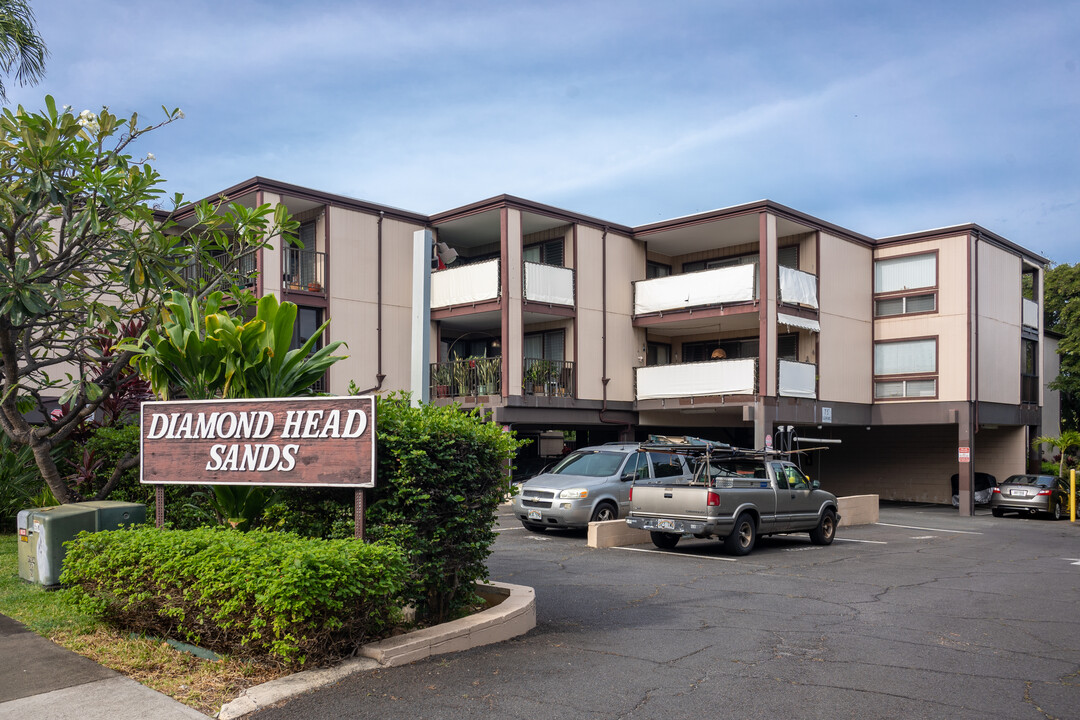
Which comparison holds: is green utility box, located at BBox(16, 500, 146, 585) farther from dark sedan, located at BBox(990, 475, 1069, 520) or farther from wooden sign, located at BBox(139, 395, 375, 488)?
dark sedan, located at BBox(990, 475, 1069, 520)

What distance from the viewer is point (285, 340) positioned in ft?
27.4

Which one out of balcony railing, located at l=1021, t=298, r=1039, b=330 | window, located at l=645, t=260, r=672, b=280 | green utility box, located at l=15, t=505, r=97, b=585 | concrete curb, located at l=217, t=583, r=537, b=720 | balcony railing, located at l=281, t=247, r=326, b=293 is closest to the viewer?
concrete curb, located at l=217, t=583, r=537, b=720

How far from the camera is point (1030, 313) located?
31922mm

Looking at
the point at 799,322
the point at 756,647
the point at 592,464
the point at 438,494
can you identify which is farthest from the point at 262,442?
the point at 799,322

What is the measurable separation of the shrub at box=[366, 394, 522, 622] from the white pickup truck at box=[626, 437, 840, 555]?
7079 mm

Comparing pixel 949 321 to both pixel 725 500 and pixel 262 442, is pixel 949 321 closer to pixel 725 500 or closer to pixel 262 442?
pixel 725 500

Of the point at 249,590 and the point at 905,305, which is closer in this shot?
the point at 249,590

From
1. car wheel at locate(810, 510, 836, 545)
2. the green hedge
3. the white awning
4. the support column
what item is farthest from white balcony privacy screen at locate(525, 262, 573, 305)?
the green hedge

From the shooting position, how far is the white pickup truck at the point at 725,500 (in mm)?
14438

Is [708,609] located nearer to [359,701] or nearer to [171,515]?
[359,701]

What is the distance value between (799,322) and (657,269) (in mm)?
5753

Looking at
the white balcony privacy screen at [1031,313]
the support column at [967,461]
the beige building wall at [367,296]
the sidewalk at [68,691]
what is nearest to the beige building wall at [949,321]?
the support column at [967,461]

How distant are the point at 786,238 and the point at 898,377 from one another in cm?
585

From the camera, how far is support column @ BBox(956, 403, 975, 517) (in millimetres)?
27047
